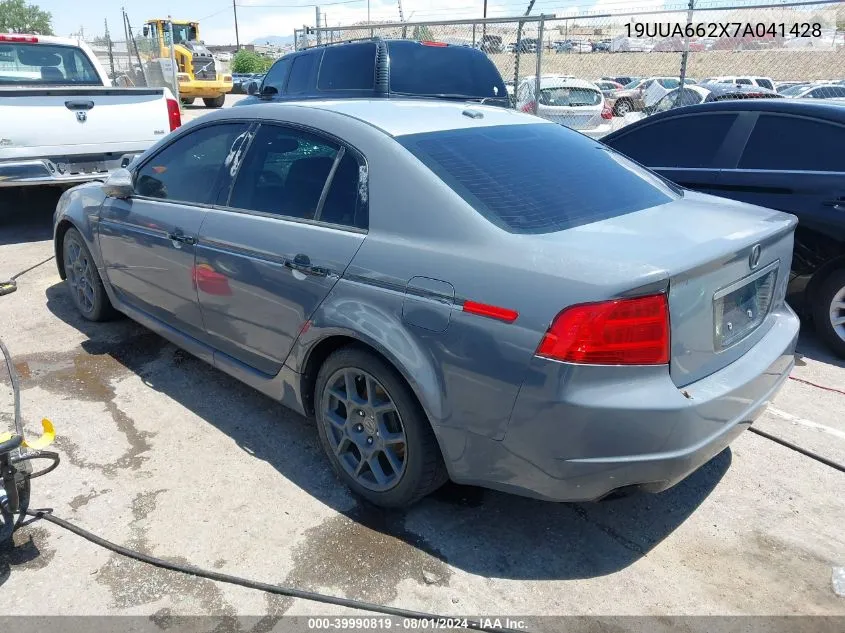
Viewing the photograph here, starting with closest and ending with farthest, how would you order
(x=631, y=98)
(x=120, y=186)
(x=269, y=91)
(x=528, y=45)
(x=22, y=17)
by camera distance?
1. (x=120, y=186)
2. (x=269, y=91)
3. (x=528, y=45)
4. (x=631, y=98)
5. (x=22, y=17)

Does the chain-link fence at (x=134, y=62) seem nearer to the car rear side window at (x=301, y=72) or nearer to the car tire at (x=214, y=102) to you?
the car tire at (x=214, y=102)

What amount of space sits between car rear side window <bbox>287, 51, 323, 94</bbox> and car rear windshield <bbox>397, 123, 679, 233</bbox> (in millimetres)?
5903

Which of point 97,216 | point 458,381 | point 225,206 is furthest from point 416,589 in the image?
point 97,216

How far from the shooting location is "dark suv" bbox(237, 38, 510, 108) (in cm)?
779

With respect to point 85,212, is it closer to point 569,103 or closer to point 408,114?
point 408,114

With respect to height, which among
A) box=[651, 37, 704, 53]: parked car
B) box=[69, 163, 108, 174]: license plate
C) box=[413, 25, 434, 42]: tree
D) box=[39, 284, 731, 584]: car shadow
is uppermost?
box=[413, 25, 434, 42]: tree

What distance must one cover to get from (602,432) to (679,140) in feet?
12.6

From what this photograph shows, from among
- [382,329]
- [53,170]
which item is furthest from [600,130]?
[382,329]

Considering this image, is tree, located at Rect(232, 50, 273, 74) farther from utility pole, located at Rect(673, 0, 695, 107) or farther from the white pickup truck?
utility pole, located at Rect(673, 0, 695, 107)

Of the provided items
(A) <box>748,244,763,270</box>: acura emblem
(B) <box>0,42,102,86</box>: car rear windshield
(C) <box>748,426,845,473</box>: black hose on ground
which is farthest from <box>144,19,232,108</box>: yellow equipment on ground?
(A) <box>748,244,763,270</box>: acura emblem

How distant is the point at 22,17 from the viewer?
5725cm

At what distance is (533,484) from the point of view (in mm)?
2449

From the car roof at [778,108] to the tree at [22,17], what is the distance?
61997 millimetres

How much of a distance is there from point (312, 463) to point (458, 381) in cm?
122
